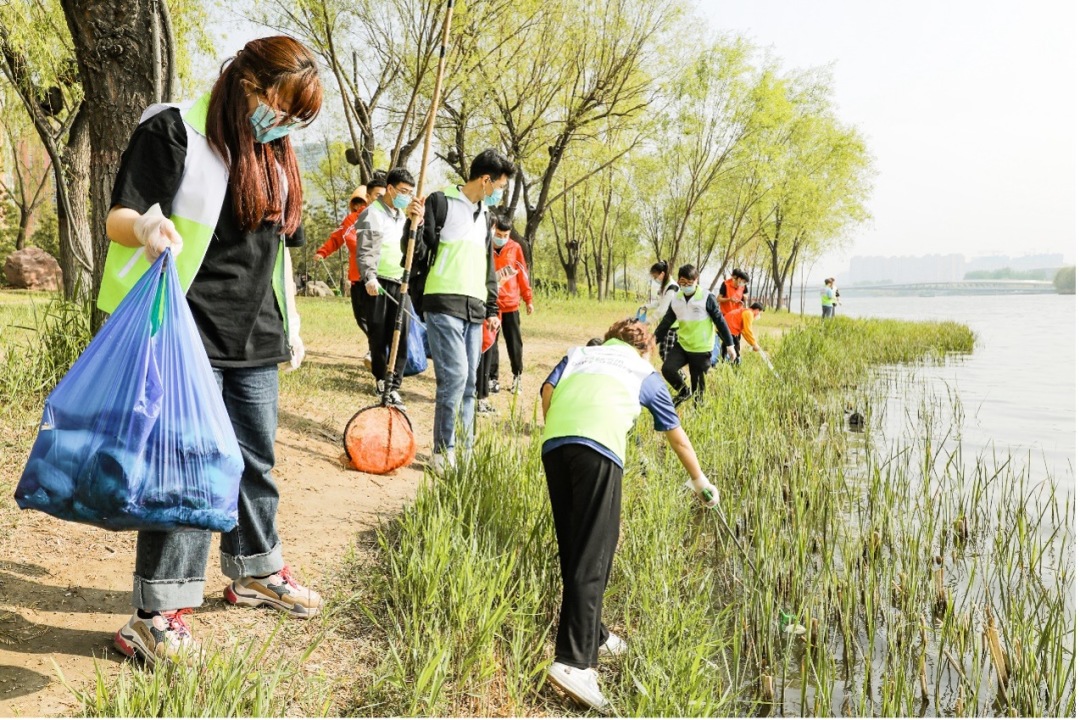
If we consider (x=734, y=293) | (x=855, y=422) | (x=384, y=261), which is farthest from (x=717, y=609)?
(x=734, y=293)

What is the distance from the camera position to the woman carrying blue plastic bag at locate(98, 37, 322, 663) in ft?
7.64

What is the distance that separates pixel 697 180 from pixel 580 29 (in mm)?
5976

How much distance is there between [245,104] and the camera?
7.92 feet

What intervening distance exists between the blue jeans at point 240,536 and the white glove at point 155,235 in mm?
438

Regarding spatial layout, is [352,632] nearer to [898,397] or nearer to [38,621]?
[38,621]

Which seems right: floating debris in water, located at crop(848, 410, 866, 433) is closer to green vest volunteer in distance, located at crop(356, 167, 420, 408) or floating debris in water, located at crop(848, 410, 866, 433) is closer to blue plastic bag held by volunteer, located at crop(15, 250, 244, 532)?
green vest volunteer in distance, located at crop(356, 167, 420, 408)

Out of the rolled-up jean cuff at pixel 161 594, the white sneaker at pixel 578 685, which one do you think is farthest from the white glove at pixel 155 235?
the white sneaker at pixel 578 685

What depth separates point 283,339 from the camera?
279cm

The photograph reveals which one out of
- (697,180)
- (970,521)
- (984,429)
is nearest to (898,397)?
(984,429)

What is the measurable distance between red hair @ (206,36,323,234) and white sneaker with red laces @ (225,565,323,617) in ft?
4.16

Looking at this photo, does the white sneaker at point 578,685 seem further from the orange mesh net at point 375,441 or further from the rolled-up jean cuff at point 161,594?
the orange mesh net at point 375,441

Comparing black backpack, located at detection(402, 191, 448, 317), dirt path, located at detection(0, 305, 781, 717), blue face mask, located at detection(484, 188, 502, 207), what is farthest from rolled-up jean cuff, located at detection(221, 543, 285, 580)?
blue face mask, located at detection(484, 188, 502, 207)

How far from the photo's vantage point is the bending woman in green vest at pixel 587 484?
272cm

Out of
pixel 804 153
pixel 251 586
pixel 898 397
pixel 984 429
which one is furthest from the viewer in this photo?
pixel 804 153
